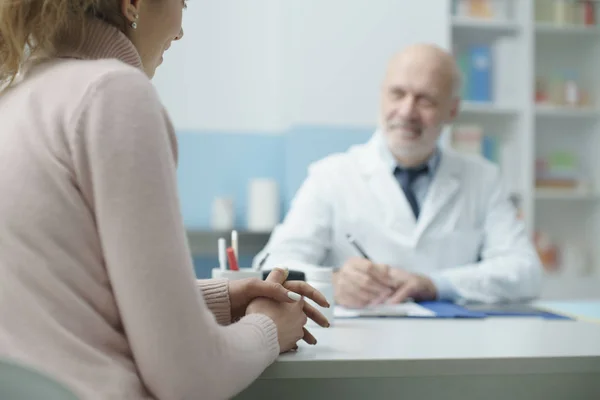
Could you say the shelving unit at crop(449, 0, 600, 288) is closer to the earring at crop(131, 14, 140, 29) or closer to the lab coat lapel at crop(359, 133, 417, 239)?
the lab coat lapel at crop(359, 133, 417, 239)

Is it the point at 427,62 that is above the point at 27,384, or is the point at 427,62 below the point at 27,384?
above

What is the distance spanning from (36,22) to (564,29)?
3.54 meters

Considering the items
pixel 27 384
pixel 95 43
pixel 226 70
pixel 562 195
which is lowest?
pixel 562 195

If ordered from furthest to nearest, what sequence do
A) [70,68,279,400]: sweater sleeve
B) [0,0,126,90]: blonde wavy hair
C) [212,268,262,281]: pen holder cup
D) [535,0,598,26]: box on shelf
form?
[535,0,598,26]: box on shelf, [212,268,262,281]: pen holder cup, [0,0,126,90]: blonde wavy hair, [70,68,279,400]: sweater sleeve

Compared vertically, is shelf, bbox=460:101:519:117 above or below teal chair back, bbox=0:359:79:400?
below

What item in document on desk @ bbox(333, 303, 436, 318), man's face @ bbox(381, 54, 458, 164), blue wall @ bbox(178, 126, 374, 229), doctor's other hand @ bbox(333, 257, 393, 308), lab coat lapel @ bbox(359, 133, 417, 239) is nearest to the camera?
document on desk @ bbox(333, 303, 436, 318)

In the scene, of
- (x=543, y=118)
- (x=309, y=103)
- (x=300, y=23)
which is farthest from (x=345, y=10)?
(x=543, y=118)

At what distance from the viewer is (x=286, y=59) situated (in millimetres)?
3352

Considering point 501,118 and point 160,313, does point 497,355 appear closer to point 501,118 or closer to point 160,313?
point 160,313

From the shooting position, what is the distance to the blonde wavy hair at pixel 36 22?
87 centimetres

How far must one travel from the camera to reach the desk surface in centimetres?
103

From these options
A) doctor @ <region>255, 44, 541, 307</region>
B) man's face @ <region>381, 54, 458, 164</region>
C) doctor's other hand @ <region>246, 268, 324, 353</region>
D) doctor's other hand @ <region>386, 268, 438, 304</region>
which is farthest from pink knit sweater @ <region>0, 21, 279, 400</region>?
man's face @ <region>381, 54, 458, 164</region>

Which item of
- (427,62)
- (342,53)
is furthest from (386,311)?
(342,53)

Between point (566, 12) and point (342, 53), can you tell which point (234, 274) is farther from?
point (566, 12)
